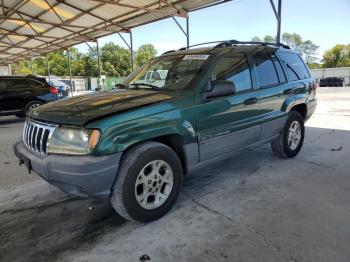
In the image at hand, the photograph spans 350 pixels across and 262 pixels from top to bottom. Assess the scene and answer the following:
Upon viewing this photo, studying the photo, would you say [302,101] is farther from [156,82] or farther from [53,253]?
[53,253]

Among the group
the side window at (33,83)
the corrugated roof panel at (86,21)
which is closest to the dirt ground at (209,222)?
the side window at (33,83)

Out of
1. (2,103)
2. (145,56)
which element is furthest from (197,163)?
(145,56)

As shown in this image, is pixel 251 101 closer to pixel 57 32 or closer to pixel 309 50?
pixel 57 32

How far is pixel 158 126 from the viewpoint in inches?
117

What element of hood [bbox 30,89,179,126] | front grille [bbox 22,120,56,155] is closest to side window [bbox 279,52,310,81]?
hood [bbox 30,89,179,126]

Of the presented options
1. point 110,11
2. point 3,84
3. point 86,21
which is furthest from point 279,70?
point 86,21

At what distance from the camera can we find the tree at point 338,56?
3155 inches

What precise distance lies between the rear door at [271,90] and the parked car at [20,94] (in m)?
8.36

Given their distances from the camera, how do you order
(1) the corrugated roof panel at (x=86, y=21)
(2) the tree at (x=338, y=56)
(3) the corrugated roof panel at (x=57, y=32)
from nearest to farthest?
(1) the corrugated roof panel at (x=86, y=21) < (3) the corrugated roof panel at (x=57, y=32) < (2) the tree at (x=338, y=56)

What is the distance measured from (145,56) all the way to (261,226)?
74199 mm

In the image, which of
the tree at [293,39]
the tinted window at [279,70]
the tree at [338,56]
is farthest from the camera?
the tree at [293,39]

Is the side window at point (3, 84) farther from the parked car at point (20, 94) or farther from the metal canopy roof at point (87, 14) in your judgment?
the metal canopy roof at point (87, 14)

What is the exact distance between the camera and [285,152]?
4988mm

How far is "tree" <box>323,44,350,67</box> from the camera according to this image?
8012 cm
